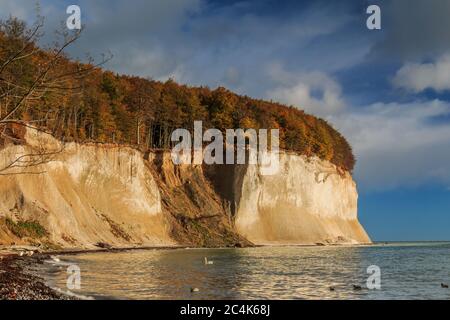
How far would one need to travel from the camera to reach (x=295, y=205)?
87688 millimetres

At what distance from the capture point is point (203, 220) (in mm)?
73938

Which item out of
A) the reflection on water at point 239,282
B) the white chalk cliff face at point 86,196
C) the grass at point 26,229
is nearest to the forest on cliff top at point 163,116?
the white chalk cliff face at point 86,196

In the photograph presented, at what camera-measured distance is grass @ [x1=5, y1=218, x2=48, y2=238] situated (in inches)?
1734

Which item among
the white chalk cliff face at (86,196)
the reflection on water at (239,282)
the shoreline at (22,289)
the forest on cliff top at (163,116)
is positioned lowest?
the reflection on water at (239,282)

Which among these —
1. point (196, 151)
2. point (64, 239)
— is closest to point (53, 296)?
point (64, 239)

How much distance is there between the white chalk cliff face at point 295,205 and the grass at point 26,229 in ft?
120

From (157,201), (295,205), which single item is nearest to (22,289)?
(157,201)

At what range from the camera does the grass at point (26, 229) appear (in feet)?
144

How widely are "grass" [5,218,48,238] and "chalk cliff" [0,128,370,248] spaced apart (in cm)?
10

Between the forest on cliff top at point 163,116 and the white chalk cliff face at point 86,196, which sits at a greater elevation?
the forest on cliff top at point 163,116

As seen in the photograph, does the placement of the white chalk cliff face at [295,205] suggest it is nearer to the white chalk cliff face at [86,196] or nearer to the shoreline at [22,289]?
the white chalk cliff face at [86,196]

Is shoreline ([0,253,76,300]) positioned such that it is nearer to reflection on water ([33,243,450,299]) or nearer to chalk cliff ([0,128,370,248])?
reflection on water ([33,243,450,299])

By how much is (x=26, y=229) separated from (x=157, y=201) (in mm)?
25064

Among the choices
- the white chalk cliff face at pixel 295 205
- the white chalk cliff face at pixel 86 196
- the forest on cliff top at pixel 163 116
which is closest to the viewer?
the white chalk cliff face at pixel 86 196
